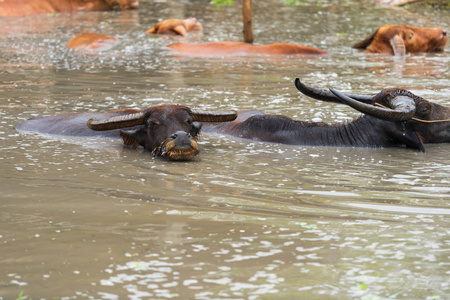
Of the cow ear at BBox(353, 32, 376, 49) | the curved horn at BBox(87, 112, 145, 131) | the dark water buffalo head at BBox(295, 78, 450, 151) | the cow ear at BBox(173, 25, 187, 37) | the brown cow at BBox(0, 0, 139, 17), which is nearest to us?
the curved horn at BBox(87, 112, 145, 131)

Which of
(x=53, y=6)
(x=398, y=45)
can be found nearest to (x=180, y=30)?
(x=398, y=45)

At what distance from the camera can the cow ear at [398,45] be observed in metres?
15.2

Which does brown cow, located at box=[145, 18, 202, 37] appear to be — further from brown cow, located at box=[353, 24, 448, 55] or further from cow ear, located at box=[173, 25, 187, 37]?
brown cow, located at box=[353, 24, 448, 55]

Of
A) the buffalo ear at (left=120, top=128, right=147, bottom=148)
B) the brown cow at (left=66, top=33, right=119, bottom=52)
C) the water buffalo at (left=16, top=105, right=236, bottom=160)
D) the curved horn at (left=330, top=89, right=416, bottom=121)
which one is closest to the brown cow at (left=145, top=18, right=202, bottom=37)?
the brown cow at (left=66, top=33, right=119, bottom=52)

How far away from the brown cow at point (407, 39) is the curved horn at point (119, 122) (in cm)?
964

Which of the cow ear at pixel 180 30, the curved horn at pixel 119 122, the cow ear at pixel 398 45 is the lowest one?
the curved horn at pixel 119 122

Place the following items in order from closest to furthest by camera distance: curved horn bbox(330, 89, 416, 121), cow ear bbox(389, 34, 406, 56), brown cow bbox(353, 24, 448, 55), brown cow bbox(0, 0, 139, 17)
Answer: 1. curved horn bbox(330, 89, 416, 121)
2. cow ear bbox(389, 34, 406, 56)
3. brown cow bbox(353, 24, 448, 55)
4. brown cow bbox(0, 0, 139, 17)

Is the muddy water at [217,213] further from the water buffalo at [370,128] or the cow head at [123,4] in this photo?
the cow head at [123,4]

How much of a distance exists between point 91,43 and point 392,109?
9.96 m

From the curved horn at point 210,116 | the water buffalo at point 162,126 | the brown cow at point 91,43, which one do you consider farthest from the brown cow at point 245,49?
the curved horn at point 210,116

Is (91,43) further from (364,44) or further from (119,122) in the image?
(119,122)

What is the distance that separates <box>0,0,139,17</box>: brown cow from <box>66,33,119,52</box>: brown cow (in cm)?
717

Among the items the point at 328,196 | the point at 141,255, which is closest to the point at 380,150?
the point at 328,196

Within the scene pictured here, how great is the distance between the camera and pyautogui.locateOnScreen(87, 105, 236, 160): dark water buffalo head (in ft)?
20.7
